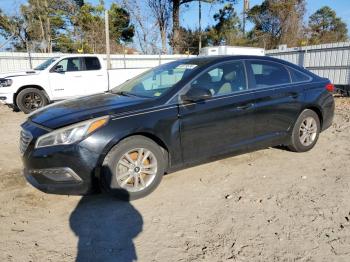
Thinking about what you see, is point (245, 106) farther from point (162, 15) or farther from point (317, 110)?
A: point (162, 15)

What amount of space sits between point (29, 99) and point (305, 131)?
8040 millimetres

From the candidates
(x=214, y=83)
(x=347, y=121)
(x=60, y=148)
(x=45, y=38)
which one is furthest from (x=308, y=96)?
(x=45, y=38)

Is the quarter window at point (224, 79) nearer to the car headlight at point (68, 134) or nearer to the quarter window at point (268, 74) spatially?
the quarter window at point (268, 74)

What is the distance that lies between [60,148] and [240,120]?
7.55ft

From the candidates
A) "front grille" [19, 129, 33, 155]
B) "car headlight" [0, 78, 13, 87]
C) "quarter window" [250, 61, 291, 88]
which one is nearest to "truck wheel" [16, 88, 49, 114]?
"car headlight" [0, 78, 13, 87]

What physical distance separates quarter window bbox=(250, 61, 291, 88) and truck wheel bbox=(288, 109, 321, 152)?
2.11 feet

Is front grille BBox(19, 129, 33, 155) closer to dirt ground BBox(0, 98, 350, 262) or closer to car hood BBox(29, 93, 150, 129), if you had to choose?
car hood BBox(29, 93, 150, 129)

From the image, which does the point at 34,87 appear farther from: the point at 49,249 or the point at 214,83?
the point at 49,249

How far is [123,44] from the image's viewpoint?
29.5 m

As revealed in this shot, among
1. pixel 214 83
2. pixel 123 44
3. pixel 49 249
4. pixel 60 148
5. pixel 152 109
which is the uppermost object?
pixel 123 44

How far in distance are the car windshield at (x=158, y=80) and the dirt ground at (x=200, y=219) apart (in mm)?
1189

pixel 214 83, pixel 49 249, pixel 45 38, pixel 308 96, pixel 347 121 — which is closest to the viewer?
pixel 49 249

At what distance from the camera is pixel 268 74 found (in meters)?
4.80

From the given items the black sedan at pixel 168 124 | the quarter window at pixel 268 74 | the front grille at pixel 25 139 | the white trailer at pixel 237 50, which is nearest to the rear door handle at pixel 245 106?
the black sedan at pixel 168 124
